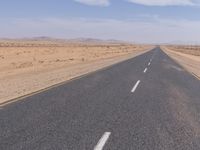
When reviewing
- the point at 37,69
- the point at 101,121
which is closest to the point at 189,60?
the point at 37,69

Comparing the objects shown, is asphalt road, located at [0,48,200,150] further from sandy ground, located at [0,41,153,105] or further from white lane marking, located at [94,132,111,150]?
sandy ground, located at [0,41,153,105]

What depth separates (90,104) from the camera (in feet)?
32.2

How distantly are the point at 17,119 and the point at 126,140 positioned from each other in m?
2.81

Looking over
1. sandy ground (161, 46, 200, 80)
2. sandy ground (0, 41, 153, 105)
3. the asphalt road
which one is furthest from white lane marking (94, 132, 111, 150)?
sandy ground (161, 46, 200, 80)

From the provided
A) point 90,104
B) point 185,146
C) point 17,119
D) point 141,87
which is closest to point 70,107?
point 90,104

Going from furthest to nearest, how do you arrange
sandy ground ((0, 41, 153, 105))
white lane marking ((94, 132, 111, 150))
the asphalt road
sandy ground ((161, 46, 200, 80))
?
1. sandy ground ((161, 46, 200, 80))
2. sandy ground ((0, 41, 153, 105))
3. the asphalt road
4. white lane marking ((94, 132, 111, 150))

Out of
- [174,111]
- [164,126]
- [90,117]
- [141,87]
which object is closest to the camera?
[164,126]

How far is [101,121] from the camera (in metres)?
7.67

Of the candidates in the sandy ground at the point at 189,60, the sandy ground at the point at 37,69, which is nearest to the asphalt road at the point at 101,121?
the sandy ground at the point at 37,69

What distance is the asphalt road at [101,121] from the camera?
5.99m

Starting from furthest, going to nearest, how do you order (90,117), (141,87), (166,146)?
(141,87) < (90,117) < (166,146)

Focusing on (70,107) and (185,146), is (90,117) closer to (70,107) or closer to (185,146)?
(70,107)

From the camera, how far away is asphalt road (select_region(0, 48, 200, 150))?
19.6ft

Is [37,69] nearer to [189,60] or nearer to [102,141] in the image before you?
[102,141]
